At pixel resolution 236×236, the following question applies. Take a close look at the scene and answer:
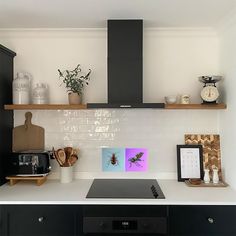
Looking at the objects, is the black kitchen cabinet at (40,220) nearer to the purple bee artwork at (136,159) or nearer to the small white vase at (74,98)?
the purple bee artwork at (136,159)

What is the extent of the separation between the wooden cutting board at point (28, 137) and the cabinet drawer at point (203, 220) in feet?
4.37

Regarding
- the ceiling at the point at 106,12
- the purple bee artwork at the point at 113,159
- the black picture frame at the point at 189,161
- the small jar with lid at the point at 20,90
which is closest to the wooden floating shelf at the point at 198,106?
the black picture frame at the point at 189,161

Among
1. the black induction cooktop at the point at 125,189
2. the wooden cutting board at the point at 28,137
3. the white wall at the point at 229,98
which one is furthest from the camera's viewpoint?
the wooden cutting board at the point at 28,137

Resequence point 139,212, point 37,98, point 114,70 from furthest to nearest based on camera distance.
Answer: point 37,98, point 114,70, point 139,212

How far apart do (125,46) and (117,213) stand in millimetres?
1315

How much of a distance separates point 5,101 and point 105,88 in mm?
888

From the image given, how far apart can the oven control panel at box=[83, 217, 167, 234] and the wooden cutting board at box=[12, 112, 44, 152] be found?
0.92m

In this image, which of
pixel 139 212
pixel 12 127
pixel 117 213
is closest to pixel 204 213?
pixel 139 212

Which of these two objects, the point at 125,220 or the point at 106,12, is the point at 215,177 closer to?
the point at 125,220

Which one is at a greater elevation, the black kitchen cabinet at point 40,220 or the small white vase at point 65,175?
the small white vase at point 65,175

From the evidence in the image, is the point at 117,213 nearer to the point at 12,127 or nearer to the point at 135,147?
the point at 135,147

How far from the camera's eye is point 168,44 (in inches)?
94.0

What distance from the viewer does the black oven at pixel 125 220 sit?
1.78 m

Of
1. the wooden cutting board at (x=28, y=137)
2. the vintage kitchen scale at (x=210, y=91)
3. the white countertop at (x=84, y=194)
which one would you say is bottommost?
the white countertop at (x=84, y=194)
